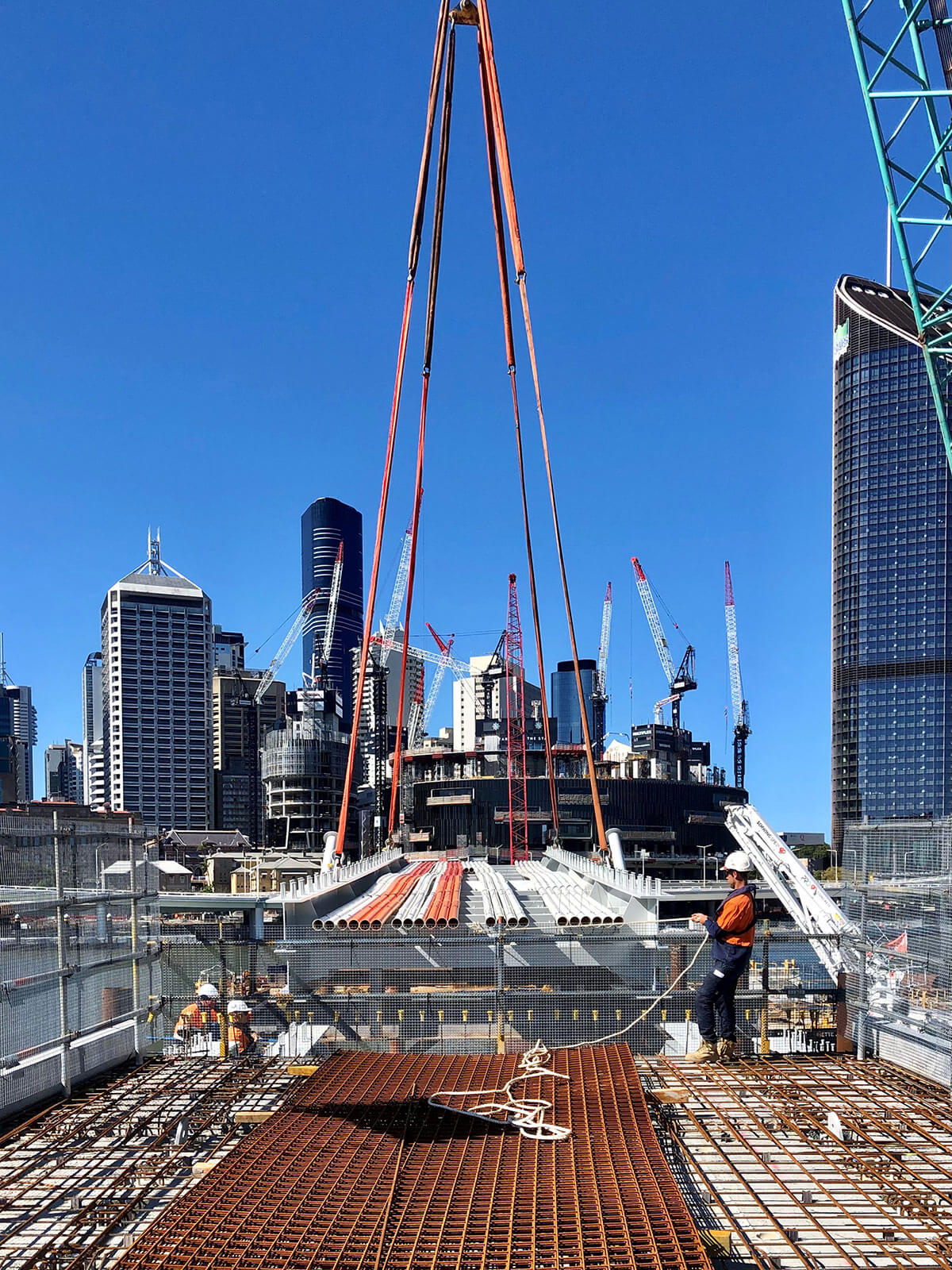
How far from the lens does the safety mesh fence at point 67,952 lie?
8.72m

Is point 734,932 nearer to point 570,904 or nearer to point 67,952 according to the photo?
point 67,952

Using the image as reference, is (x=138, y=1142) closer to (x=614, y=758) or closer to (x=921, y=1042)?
(x=921, y=1042)

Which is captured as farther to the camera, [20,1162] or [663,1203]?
[20,1162]

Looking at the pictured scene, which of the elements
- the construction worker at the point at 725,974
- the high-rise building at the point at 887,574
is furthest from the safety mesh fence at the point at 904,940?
the high-rise building at the point at 887,574

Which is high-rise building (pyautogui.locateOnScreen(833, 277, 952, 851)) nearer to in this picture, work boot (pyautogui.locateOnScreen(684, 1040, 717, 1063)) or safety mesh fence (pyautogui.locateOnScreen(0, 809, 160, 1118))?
work boot (pyautogui.locateOnScreen(684, 1040, 717, 1063))

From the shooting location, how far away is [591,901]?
20.9 meters

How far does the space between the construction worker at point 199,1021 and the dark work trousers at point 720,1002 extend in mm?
5759

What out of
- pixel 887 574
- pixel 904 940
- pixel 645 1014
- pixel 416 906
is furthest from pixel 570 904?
pixel 887 574

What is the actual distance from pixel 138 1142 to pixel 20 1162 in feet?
2.95

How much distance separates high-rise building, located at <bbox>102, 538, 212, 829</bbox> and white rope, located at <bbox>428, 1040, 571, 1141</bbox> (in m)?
177

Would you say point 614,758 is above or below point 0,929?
below

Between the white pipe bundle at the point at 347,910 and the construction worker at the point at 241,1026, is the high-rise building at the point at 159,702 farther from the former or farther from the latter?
the construction worker at the point at 241,1026

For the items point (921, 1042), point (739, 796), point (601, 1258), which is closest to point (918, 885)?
point (921, 1042)

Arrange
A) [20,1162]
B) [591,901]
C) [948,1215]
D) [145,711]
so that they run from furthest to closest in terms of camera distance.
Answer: [145,711] < [591,901] < [20,1162] < [948,1215]
